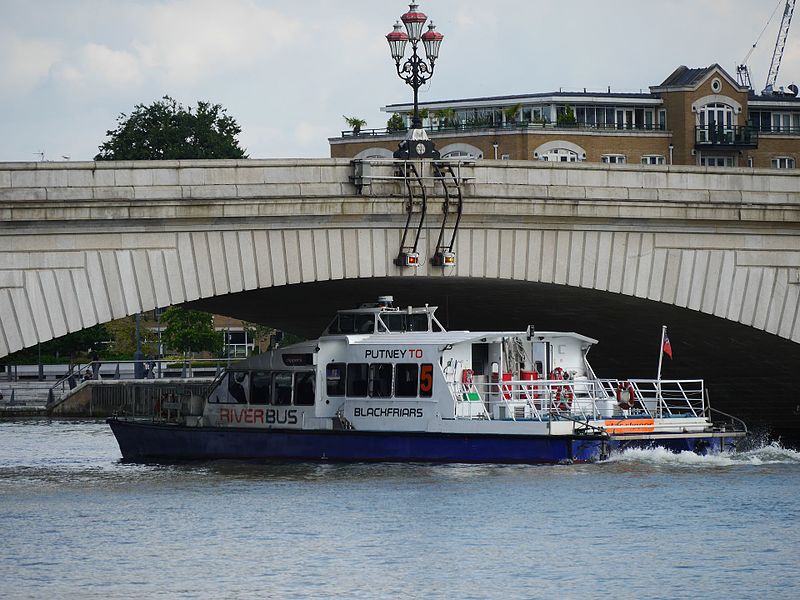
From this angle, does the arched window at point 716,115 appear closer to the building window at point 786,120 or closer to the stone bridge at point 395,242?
the building window at point 786,120

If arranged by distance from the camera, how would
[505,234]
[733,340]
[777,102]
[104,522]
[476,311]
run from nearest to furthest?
[104,522] → [505,234] → [733,340] → [476,311] → [777,102]

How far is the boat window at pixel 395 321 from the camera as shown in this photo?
4234cm

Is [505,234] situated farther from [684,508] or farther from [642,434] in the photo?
[684,508]

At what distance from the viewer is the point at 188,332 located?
8888 centimetres

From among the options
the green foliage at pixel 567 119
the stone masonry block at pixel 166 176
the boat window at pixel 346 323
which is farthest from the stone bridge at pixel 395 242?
the green foliage at pixel 567 119

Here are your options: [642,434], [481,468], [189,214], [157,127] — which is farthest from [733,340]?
[157,127]

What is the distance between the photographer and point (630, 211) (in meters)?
39.3

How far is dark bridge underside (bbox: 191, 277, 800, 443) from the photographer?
136 ft

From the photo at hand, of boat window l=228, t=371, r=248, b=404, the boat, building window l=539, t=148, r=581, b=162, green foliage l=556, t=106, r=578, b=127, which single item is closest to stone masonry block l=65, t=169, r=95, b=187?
the boat

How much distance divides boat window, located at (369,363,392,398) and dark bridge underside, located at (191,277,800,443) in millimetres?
1921

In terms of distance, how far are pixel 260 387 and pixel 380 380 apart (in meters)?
3.76

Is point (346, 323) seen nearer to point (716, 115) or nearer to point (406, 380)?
point (406, 380)

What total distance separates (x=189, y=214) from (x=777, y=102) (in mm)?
58572

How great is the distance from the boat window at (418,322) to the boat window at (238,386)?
4393 mm
